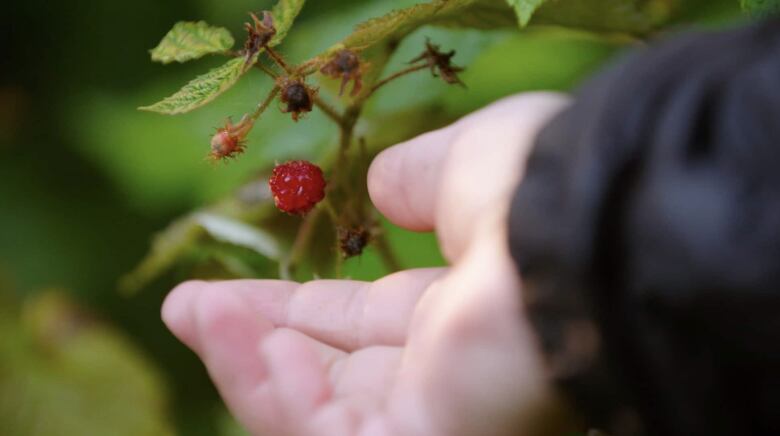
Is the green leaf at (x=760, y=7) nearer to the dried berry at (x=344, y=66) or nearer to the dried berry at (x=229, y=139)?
the dried berry at (x=344, y=66)

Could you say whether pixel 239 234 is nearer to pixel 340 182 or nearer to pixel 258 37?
pixel 340 182

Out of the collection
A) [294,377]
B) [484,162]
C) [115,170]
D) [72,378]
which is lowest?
[72,378]

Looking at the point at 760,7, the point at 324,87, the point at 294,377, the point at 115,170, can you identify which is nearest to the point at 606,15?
the point at 760,7

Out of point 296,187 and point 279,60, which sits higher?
point 279,60

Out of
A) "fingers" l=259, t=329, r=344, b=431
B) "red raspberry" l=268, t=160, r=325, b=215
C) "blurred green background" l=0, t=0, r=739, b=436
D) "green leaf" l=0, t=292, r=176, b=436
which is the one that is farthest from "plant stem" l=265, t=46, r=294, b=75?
"green leaf" l=0, t=292, r=176, b=436

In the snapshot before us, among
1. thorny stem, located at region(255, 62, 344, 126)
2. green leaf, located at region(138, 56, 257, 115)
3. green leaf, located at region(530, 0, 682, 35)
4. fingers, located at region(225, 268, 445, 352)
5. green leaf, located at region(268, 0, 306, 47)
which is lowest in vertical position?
fingers, located at region(225, 268, 445, 352)

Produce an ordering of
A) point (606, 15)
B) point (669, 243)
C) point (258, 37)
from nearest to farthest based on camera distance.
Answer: point (669, 243), point (258, 37), point (606, 15)

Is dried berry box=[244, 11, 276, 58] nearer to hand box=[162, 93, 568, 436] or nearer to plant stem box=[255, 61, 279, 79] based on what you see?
plant stem box=[255, 61, 279, 79]
